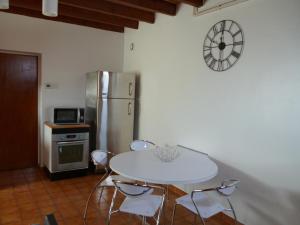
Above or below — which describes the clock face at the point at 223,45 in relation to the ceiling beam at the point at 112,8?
below

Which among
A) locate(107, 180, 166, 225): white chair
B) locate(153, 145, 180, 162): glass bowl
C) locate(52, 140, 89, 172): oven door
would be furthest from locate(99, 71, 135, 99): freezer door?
locate(107, 180, 166, 225): white chair

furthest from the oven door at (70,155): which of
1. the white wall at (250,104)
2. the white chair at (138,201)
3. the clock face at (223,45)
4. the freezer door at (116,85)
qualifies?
the clock face at (223,45)

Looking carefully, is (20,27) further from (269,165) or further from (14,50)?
(269,165)

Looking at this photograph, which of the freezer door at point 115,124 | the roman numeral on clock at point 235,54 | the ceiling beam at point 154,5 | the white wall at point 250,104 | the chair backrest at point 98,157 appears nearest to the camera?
the white wall at point 250,104

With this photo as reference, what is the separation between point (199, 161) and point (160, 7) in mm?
2088

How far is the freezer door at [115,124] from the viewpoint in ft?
13.0

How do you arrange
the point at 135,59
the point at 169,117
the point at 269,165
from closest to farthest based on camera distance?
1. the point at 269,165
2. the point at 169,117
3. the point at 135,59

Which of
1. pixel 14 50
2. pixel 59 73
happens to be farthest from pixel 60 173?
pixel 14 50

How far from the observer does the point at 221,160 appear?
2.80 meters

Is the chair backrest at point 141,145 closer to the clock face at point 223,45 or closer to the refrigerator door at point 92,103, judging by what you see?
the refrigerator door at point 92,103

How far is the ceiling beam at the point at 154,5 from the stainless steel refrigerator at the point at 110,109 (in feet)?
3.73

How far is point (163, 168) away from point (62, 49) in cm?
295

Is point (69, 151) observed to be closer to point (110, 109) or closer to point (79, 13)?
point (110, 109)

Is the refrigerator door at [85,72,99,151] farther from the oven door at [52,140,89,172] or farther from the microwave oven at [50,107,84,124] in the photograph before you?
the oven door at [52,140,89,172]
